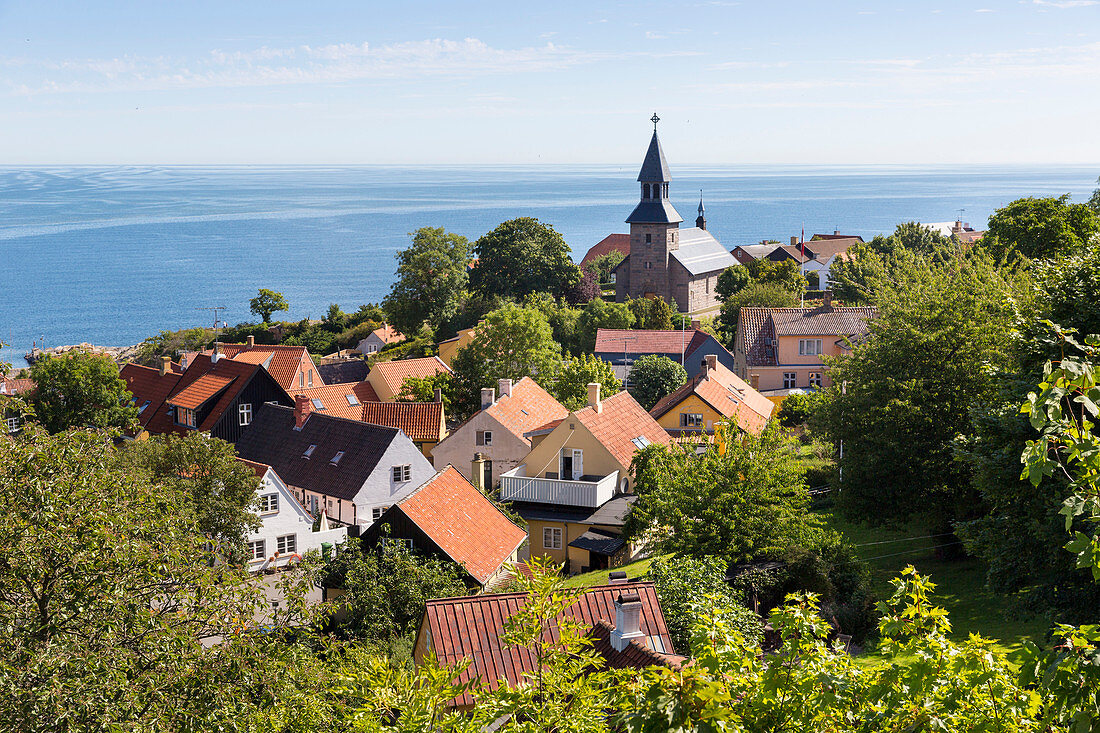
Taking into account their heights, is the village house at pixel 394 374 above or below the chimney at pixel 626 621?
below

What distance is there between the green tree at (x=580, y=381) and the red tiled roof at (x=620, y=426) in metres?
7.72

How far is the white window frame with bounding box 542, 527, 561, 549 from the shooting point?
37.1m

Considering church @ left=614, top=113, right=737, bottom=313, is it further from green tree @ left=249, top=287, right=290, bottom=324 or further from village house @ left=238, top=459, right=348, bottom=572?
village house @ left=238, top=459, right=348, bottom=572

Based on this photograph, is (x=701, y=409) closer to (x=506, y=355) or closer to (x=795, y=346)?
(x=506, y=355)

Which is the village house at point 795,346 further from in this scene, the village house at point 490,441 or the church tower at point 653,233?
the church tower at point 653,233

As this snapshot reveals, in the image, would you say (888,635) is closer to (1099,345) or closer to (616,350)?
(1099,345)

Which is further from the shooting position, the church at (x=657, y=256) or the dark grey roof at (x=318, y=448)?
the church at (x=657, y=256)

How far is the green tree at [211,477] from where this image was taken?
30.5 metres

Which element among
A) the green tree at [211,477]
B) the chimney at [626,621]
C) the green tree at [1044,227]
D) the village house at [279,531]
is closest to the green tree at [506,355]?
the village house at [279,531]

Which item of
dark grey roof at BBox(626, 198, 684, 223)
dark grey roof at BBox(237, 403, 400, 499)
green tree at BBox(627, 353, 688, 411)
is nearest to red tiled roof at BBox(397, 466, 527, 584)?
dark grey roof at BBox(237, 403, 400, 499)

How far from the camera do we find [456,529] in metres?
30.7

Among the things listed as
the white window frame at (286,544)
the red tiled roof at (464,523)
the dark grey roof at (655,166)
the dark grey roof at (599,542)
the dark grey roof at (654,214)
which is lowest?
the white window frame at (286,544)

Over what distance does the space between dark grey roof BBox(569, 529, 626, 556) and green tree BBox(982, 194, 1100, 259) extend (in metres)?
34.2

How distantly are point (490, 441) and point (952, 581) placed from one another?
72.0ft
